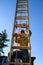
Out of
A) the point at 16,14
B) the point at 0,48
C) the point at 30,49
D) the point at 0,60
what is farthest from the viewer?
the point at 0,48

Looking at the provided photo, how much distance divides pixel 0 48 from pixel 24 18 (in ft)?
38.4

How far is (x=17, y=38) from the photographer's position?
66.3ft

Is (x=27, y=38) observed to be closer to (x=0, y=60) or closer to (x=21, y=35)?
(x=21, y=35)

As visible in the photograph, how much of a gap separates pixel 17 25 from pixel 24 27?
961mm

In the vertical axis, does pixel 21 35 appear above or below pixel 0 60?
above

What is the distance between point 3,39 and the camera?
3228cm

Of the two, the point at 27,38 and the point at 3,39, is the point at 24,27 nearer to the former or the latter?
the point at 27,38

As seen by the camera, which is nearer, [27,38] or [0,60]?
[27,38]

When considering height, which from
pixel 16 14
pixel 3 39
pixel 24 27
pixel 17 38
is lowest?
pixel 3 39

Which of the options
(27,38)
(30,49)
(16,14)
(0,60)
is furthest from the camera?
(0,60)

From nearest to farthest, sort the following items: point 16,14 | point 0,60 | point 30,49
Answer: point 30,49 < point 16,14 < point 0,60

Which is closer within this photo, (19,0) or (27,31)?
(27,31)

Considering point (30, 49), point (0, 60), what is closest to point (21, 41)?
point (30, 49)

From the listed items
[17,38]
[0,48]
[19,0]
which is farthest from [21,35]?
[0,48]
